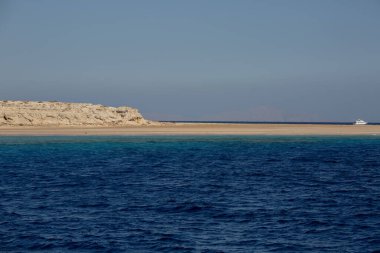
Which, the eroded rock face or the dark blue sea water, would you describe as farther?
the eroded rock face

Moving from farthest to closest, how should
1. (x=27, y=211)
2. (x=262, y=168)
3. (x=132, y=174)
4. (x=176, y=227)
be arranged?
1. (x=262, y=168)
2. (x=132, y=174)
3. (x=27, y=211)
4. (x=176, y=227)

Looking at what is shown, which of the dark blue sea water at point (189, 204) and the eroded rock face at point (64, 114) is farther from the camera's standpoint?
the eroded rock face at point (64, 114)

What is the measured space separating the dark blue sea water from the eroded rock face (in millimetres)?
45678

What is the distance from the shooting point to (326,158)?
47.4m

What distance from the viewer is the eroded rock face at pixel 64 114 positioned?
89875mm

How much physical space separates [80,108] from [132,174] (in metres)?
63.4

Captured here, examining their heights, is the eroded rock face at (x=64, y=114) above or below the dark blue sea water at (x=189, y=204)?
above

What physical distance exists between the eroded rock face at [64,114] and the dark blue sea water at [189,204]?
45.7 metres

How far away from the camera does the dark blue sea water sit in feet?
58.1

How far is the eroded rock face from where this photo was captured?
89.9 metres

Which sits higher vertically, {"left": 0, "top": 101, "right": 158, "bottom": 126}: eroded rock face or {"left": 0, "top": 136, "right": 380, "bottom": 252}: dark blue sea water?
{"left": 0, "top": 101, "right": 158, "bottom": 126}: eroded rock face

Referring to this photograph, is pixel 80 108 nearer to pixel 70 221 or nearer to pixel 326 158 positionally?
pixel 326 158

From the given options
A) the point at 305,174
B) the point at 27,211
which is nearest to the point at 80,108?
the point at 305,174

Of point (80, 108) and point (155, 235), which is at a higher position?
point (80, 108)
